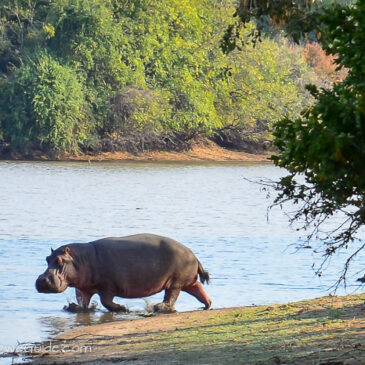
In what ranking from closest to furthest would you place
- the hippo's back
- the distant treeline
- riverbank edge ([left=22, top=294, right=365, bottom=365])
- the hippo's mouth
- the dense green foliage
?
the dense green foliage, riverbank edge ([left=22, top=294, right=365, bottom=365]), the hippo's mouth, the hippo's back, the distant treeline

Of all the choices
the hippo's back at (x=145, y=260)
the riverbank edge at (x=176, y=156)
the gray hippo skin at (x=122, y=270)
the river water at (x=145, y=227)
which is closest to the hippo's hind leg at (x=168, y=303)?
the gray hippo skin at (x=122, y=270)

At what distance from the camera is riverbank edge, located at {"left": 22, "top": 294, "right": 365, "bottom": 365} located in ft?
24.5

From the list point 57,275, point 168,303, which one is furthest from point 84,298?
point 168,303

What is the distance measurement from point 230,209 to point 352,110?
24668 millimetres

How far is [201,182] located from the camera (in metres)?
38.5

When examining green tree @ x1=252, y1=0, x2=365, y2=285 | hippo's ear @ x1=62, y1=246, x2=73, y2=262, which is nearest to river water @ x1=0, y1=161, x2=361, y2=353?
hippo's ear @ x1=62, y1=246, x2=73, y2=262

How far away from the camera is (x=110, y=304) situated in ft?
41.0

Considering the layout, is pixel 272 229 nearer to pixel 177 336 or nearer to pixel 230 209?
pixel 230 209

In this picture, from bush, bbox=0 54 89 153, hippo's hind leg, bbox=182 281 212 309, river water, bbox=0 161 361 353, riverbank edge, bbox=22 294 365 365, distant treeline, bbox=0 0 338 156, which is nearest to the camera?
riverbank edge, bbox=22 294 365 365

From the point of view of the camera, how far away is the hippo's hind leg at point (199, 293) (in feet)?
42.2

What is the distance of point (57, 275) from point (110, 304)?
802mm

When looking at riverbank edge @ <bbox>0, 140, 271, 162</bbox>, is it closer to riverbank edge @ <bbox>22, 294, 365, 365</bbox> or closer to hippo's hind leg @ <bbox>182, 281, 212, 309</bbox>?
hippo's hind leg @ <bbox>182, 281, 212, 309</bbox>

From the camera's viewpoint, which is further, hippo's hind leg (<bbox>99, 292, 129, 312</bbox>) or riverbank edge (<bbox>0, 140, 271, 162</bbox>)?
riverbank edge (<bbox>0, 140, 271, 162</bbox>)

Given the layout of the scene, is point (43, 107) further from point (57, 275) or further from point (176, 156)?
point (57, 275)
